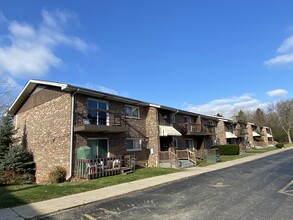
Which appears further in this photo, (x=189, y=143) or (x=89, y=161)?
(x=189, y=143)

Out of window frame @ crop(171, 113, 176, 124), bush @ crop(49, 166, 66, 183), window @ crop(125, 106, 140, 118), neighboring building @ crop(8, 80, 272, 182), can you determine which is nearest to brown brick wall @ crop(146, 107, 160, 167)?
neighboring building @ crop(8, 80, 272, 182)

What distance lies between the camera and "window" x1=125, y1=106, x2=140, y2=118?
23466 millimetres

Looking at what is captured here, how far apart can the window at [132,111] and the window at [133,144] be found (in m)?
2.25

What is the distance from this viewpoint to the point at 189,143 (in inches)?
1287

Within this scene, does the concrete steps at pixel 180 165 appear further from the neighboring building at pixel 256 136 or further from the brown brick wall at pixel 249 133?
the brown brick wall at pixel 249 133

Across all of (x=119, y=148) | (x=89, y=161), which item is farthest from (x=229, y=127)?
(x=89, y=161)

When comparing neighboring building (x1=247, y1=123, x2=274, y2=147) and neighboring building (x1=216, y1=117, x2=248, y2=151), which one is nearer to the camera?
neighboring building (x1=216, y1=117, x2=248, y2=151)

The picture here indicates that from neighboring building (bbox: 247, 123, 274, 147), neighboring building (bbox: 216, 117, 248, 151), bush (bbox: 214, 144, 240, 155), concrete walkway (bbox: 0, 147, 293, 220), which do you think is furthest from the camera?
neighboring building (bbox: 247, 123, 274, 147)

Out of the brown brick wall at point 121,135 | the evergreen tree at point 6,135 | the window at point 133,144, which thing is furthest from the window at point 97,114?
the evergreen tree at point 6,135

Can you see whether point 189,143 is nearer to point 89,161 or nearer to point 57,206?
point 89,161

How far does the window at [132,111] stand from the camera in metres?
23.5

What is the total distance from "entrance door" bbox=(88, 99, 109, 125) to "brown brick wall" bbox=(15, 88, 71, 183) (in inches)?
68.2

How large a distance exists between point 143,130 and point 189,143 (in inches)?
403

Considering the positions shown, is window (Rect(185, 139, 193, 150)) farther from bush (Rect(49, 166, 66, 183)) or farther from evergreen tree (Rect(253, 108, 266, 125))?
evergreen tree (Rect(253, 108, 266, 125))
